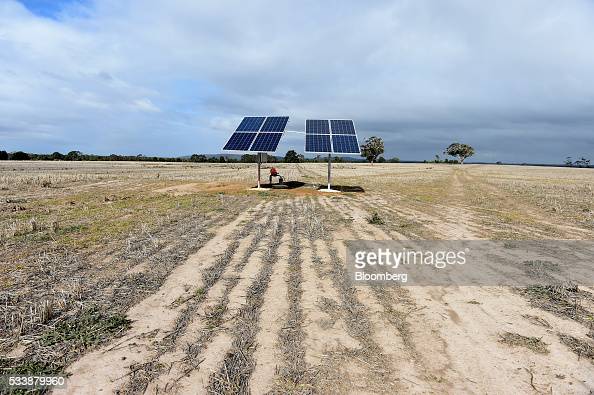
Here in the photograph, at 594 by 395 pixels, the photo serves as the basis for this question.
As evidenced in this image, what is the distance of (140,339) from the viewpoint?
5.42 meters

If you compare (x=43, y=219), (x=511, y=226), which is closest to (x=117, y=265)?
(x=43, y=219)

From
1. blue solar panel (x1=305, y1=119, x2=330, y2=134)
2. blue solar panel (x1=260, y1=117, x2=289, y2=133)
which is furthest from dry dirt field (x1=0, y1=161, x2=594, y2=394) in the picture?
blue solar panel (x1=305, y1=119, x2=330, y2=134)

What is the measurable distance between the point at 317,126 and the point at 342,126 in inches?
82.9

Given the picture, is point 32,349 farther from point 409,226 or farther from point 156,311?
point 409,226

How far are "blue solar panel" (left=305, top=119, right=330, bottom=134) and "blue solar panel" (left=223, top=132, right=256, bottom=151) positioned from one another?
4692 mm

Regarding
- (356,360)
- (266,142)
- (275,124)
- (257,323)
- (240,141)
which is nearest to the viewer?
(356,360)

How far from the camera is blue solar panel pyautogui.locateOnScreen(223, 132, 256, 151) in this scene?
2794 centimetres

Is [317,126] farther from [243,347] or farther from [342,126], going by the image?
[243,347]

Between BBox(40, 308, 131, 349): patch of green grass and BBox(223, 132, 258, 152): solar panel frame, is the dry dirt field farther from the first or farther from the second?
BBox(223, 132, 258, 152): solar panel frame

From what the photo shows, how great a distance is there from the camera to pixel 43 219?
14.5 m

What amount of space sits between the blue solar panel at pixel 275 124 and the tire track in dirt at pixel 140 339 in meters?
21.4

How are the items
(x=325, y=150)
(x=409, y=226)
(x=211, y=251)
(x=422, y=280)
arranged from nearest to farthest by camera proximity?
(x=422, y=280) → (x=211, y=251) → (x=409, y=226) → (x=325, y=150)

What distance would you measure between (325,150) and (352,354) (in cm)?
2295

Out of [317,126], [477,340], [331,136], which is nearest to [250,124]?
[317,126]
